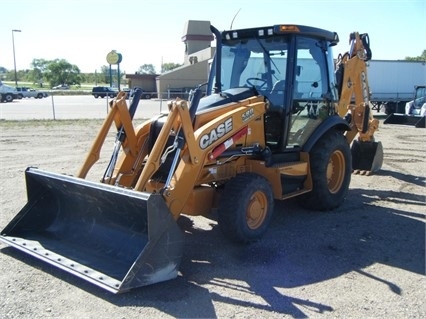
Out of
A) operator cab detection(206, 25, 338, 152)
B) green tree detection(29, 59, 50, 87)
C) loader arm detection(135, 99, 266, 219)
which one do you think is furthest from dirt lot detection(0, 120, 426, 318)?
green tree detection(29, 59, 50, 87)

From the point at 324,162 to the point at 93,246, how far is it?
3282 mm

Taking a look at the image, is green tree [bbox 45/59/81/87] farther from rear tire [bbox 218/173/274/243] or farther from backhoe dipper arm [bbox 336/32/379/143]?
rear tire [bbox 218/173/274/243]

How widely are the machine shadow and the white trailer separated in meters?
22.2

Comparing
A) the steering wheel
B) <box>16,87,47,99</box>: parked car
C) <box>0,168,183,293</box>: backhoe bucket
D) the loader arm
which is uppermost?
the steering wheel

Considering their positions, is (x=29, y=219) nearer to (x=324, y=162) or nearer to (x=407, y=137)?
(x=324, y=162)

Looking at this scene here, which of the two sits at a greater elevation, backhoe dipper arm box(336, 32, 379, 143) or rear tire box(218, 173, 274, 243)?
backhoe dipper arm box(336, 32, 379, 143)

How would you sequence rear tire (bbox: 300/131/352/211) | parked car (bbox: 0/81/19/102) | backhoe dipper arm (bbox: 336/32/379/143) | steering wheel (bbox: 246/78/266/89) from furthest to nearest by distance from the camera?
parked car (bbox: 0/81/19/102)
backhoe dipper arm (bbox: 336/32/379/143)
rear tire (bbox: 300/131/352/211)
steering wheel (bbox: 246/78/266/89)

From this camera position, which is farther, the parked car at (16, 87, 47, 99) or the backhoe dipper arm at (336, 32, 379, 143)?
the parked car at (16, 87, 47, 99)

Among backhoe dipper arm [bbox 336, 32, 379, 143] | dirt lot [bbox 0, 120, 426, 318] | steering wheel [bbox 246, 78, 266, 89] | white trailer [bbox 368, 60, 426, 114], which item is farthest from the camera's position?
white trailer [bbox 368, 60, 426, 114]

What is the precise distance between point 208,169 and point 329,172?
2.40 metres

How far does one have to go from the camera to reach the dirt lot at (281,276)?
3.75 m

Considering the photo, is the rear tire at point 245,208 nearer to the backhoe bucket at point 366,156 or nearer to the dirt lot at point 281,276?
the dirt lot at point 281,276

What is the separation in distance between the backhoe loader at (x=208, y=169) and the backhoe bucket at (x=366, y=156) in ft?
7.11

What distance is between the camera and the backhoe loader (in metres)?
4.25
